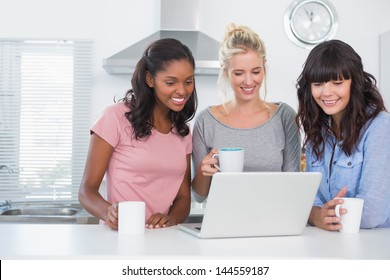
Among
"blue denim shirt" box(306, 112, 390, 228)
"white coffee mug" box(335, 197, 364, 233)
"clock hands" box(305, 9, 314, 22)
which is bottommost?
"white coffee mug" box(335, 197, 364, 233)

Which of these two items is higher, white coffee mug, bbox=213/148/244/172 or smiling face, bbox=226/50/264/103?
smiling face, bbox=226/50/264/103

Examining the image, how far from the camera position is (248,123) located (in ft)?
7.03

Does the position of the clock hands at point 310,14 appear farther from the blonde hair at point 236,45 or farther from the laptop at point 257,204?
the laptop at point 257,204

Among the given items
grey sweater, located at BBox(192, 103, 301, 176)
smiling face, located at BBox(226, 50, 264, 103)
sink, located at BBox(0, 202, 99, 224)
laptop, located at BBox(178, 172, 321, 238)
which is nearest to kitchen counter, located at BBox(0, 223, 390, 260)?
laptop, located at BBox(178, 172, 321, 238)

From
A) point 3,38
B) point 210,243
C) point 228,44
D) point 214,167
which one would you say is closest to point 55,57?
point 3,38

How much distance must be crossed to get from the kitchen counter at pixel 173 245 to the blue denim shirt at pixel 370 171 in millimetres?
77

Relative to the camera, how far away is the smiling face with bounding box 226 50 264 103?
2061 millimetres

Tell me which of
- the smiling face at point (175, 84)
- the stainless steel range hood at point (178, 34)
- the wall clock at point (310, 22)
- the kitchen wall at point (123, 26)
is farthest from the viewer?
the wall clock at point (310, 22)

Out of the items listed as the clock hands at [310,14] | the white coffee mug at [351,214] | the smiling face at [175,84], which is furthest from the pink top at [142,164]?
the clock hands at [310,14]

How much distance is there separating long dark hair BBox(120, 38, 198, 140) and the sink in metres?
1.39

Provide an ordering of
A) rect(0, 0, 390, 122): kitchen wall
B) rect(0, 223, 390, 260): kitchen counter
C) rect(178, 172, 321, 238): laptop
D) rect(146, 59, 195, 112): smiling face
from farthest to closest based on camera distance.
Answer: rect(0, 0, 390, 122): kitchen wall
rect(146, 59, 195, 112): smiling face
rect(178, 172, 321, 238): laptop
rect(0, 223, 390, 260): kitchen counter

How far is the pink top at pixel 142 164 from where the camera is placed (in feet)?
6.50

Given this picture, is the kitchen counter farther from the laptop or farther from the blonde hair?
the blonde hair

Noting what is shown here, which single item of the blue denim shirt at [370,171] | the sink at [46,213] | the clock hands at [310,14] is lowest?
the sink at [46,213]
